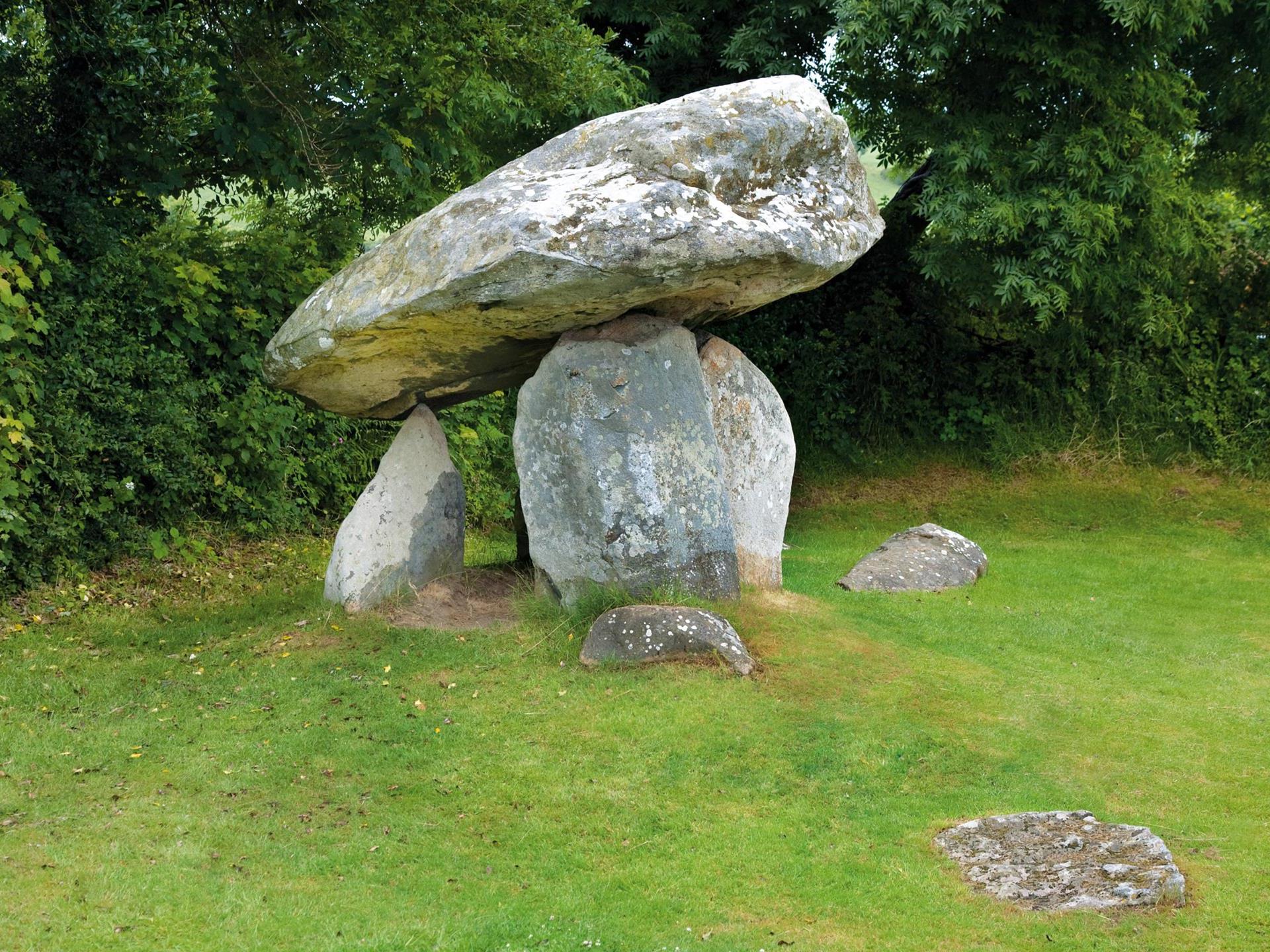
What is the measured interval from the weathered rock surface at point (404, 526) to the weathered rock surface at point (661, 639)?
189 centimetres

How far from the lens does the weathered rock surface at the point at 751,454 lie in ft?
31.8

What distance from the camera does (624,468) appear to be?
28.7 feet

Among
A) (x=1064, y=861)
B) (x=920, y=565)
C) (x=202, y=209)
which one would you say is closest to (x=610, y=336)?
(x=920, y=565)

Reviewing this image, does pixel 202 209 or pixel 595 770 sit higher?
pixel 202 209

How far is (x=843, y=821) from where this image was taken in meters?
6.59

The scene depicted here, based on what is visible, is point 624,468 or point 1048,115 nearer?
point 624,468

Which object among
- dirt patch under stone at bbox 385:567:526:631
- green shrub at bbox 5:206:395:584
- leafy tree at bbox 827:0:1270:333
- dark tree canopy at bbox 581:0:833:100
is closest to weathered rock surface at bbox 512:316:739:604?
dirt patch under stone at bbox 385:567:526:631

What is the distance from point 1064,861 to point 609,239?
168 inches

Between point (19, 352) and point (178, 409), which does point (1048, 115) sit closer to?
point (178, 409)

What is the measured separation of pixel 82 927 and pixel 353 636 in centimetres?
380

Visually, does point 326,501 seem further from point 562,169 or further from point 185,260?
point 562,169

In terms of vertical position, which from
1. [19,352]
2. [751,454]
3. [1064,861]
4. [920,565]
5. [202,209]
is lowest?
[920,565]

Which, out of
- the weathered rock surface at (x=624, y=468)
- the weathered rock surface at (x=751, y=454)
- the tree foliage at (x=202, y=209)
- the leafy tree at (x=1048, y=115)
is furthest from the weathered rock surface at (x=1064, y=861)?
the leafy tree at (x=1048, y=115)

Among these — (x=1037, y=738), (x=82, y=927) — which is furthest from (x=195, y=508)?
(x=1037, y=738)
